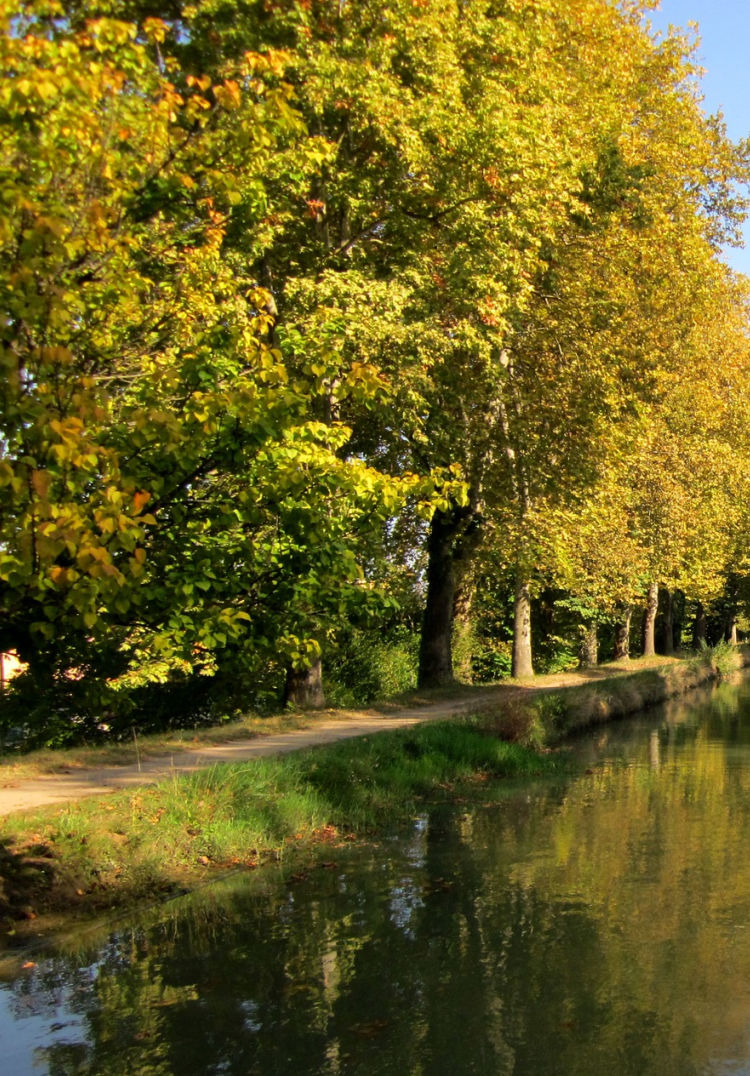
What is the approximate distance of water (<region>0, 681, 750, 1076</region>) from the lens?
6.49 meters

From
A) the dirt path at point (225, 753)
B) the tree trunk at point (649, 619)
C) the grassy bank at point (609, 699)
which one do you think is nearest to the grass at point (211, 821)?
the dirt path at point (225, 753)

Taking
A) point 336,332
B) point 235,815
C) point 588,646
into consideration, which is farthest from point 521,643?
point 336,332

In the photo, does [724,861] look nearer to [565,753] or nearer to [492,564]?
[565,753]

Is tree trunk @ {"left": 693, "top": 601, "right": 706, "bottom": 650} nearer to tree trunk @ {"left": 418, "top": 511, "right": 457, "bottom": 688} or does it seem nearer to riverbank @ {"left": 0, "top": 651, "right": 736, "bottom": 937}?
tree trunk @ {"left": 418, "top": 511, "right": 457, "bottom": 688}

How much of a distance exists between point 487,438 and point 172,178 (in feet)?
55.6

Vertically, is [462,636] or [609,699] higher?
[462,636]

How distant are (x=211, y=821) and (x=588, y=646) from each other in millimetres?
34179

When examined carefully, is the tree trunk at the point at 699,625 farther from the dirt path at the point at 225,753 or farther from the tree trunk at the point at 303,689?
the tree trunk at the point at 303,689

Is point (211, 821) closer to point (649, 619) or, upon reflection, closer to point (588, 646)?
point (588, 646)

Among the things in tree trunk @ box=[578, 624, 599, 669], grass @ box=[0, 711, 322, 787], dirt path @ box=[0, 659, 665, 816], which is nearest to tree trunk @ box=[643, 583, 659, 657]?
tree trunk @ box=[578, 624, 599, 669]

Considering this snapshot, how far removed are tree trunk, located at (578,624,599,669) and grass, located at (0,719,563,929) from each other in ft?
85.5

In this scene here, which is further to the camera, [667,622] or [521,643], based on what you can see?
[667,622]

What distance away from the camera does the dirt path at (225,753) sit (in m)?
11.7

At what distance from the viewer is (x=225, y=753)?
49.3 ft
